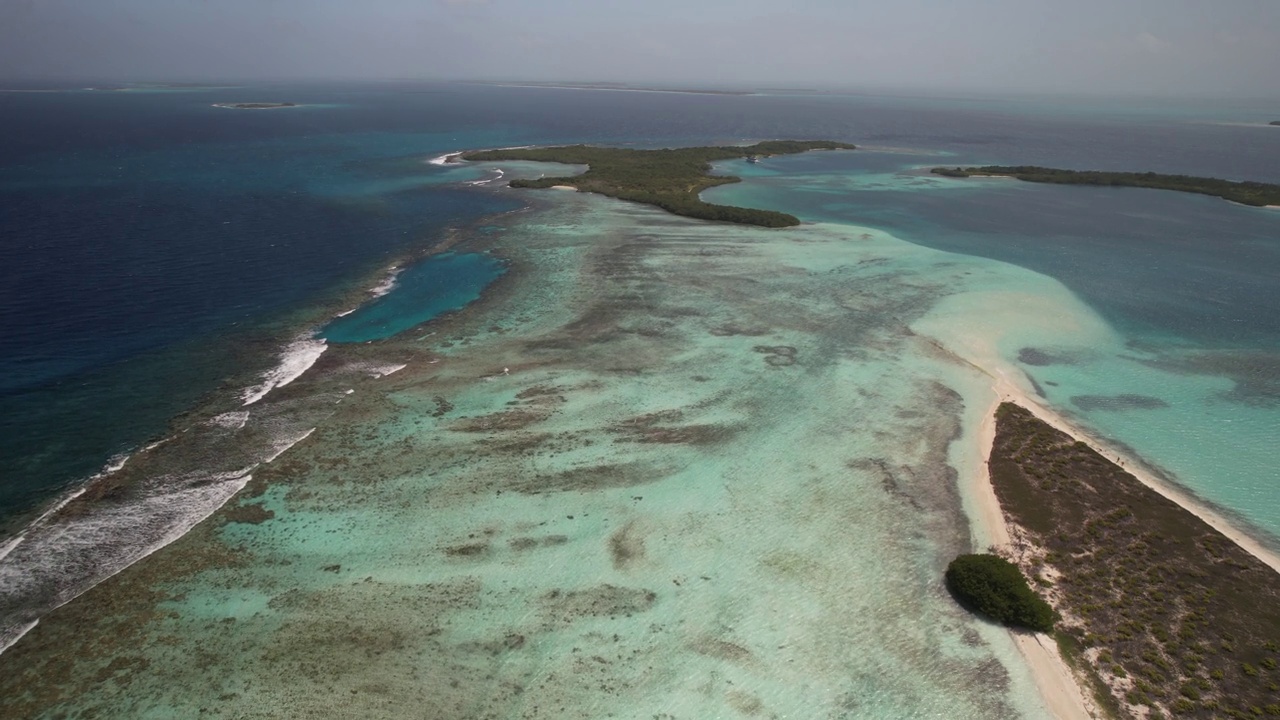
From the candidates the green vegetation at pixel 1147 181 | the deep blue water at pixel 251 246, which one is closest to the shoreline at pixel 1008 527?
the deep blue water at pixel 251 246

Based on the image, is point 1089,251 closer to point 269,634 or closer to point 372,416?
point 372,416

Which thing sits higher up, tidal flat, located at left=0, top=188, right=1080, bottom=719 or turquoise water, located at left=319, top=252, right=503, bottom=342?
turquoise water, located at left=319, top=252, right=503, bottom=342

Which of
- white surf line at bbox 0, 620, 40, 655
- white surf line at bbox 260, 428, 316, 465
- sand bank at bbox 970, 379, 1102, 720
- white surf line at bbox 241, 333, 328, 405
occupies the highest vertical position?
white surf line at bbox 241, 333, 328, 405

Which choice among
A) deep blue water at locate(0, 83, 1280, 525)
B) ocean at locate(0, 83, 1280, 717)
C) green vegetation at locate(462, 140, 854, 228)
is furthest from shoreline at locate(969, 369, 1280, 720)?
green vegetation at locate(462, 140, 854, 228)

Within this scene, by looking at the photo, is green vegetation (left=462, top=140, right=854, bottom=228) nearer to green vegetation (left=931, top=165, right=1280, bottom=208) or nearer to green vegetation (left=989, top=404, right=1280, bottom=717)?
green vegetation (left=931, top=165, right=1280, bottom=208)

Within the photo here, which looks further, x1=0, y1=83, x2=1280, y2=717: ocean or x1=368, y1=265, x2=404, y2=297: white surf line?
x1=368, y1=265, x2=404, y2=297: white surf line

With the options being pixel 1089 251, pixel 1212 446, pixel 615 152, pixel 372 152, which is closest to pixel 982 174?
pixel 1089 251
